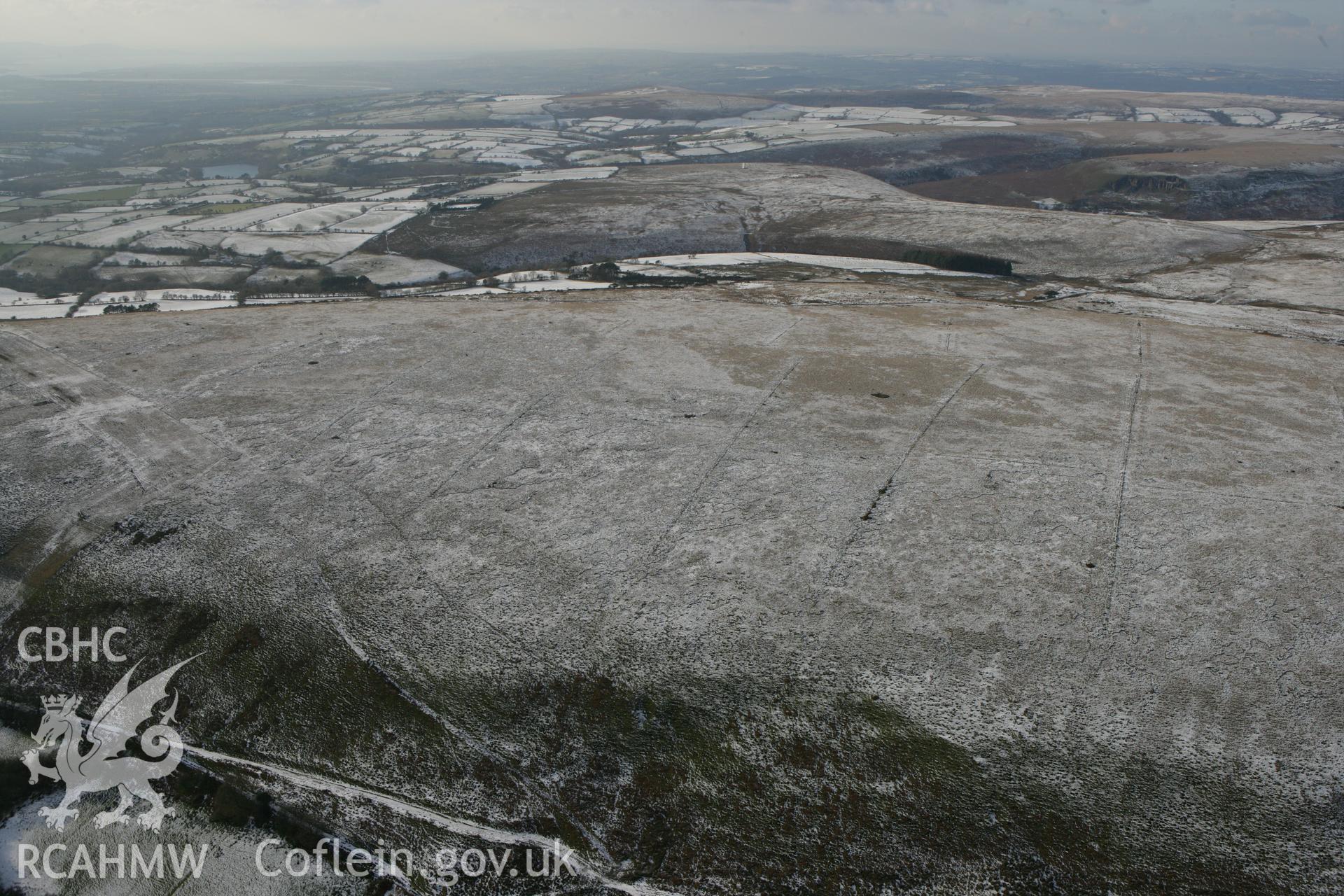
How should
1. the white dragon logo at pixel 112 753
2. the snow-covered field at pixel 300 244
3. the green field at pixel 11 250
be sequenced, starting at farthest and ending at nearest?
the green field at pixel 11 250 < the snow-covered field at pixel 300 244 < the white dragon logo at pixel 112 753

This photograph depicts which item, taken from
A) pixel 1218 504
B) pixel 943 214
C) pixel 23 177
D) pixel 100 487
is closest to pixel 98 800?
pixel 100 487

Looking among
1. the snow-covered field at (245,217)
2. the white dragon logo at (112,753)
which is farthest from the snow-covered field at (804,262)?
the white dragon logo at (112,753)

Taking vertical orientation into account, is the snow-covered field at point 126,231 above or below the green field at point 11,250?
above

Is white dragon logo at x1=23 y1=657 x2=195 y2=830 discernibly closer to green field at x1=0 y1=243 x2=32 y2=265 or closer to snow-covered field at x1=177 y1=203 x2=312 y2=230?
green field at x1=0 y1=243 x2=32 y2=265

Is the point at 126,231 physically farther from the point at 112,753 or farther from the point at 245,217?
the point at 112,753

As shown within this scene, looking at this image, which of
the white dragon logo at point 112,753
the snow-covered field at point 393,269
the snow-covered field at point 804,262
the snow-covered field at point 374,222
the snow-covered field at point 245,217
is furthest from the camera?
the snow-covered field at point 245,217

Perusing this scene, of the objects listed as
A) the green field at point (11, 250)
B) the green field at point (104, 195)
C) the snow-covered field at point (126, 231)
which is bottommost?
the green field at point (11, 250)

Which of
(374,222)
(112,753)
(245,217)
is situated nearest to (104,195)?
(245,217)

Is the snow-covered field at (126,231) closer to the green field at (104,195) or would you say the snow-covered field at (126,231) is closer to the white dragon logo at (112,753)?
the green field at (104,195)
